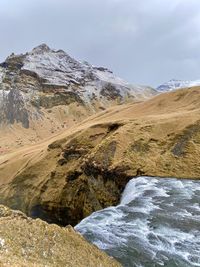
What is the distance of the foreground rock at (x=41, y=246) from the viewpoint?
20.1 ft

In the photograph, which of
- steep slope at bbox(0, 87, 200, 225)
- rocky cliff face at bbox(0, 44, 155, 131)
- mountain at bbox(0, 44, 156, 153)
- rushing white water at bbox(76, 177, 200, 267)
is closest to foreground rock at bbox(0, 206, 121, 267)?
rushing white water at bbox(76, 177, 200, 267)

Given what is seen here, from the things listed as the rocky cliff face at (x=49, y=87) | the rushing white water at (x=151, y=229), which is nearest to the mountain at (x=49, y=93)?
the rocky cliff face at (x=49, y=87)

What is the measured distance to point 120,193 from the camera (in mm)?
15930

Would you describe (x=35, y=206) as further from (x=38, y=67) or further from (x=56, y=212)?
(x=38, y=67)

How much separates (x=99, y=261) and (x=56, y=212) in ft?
44.3

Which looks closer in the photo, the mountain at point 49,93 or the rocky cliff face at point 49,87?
the mountain at point 49,93

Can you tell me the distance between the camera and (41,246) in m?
6.68

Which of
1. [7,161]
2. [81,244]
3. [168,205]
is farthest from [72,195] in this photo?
[81,244]

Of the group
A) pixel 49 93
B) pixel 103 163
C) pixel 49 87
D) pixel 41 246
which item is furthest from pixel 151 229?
pixel 49 87

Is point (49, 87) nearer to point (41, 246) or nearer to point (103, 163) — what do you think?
point (103, 163)

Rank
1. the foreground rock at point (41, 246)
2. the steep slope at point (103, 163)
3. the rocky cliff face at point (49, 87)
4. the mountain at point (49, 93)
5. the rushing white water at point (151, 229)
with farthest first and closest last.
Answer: the rocky cliff face at point (49, 87)
the mountain at point (49, 93)
the steep slope at point (103, 163)
the rushing white water at point (151, 229)
the foreground rock at point (41, 246)

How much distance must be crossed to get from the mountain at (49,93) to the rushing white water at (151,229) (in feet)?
181

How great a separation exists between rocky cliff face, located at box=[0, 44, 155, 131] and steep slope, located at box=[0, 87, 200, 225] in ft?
174

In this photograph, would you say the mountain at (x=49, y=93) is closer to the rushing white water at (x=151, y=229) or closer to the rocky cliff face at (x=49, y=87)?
the rocky cliff face at (x=49, y=87)
